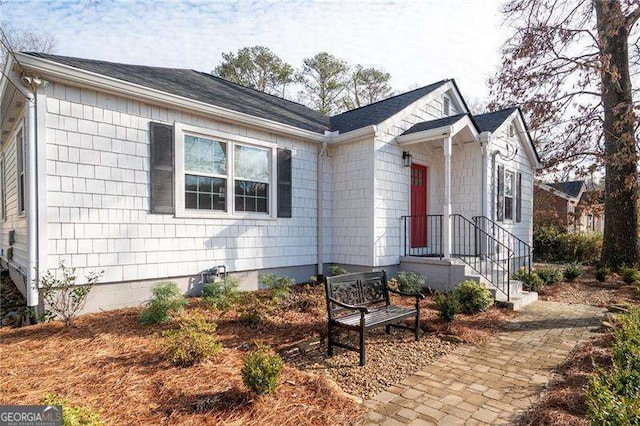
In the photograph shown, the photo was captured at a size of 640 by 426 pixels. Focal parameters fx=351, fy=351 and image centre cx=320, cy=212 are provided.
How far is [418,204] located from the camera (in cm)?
931

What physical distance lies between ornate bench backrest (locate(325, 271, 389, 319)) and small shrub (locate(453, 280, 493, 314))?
1.85m

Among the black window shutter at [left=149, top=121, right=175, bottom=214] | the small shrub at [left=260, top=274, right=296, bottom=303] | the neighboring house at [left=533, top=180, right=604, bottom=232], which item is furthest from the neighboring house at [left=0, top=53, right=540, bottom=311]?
the neighboring house at [left=533, top=180, right=604, bottom=232]

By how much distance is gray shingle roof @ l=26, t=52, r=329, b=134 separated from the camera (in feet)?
19.0

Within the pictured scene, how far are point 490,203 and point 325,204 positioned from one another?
14.9 ft

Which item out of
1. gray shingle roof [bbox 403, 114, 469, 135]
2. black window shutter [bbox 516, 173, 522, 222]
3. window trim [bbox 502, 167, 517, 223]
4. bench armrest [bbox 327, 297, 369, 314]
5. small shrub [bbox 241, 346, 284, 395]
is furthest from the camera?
black window shutter [bbox 516, 173, 522, 222]

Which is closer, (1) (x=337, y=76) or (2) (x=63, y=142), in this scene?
(2) (x=63, y=142)

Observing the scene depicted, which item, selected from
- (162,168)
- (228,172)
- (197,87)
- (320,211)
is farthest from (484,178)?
(162,168)

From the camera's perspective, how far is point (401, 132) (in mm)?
8312

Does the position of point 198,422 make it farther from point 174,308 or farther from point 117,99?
point 117,99

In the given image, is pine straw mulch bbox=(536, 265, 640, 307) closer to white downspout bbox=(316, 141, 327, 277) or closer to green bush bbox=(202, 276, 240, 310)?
white downspout bbox=(316, 141, 327, 277)

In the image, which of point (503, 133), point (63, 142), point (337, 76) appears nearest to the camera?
point (63, 142)

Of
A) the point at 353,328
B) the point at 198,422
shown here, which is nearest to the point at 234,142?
the point at 353,328

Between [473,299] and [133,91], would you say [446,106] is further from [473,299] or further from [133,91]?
[133,91]

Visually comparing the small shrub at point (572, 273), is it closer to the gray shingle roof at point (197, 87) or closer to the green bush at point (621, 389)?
the green bush at point (621, 389)
